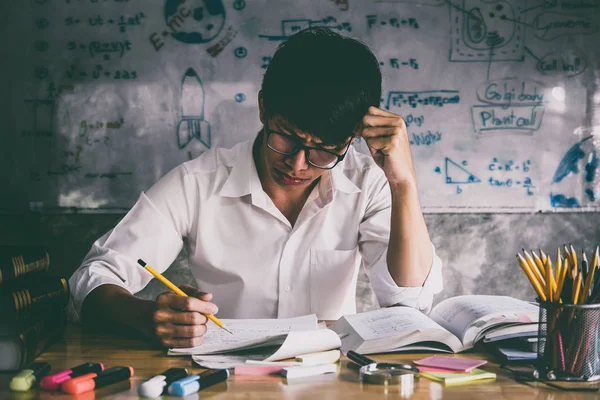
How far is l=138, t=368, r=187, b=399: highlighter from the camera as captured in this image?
39.5 inches

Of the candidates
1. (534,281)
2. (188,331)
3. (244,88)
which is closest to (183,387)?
(188,331)

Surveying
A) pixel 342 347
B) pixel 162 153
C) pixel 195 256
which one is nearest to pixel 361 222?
pixel 195 256

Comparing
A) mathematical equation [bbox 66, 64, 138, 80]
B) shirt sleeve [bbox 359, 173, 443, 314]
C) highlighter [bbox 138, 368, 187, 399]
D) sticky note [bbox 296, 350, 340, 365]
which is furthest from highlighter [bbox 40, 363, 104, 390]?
mathematical equation [bbox 66, 64, 138, 80]

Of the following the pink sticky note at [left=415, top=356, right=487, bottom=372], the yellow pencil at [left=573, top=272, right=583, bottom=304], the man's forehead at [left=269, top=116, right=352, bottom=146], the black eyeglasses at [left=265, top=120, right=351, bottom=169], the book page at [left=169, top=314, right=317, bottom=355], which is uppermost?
the man's forehead at [left=269, top=116, right=352, bottom=146]

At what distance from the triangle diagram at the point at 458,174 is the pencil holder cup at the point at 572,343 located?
214cm

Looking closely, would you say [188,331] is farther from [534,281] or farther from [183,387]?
[534,281]

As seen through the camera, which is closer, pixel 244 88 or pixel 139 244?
pixel 139 244

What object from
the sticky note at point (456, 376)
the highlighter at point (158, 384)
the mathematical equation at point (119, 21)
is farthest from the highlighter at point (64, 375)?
the mathematical equation at point (119, 21)

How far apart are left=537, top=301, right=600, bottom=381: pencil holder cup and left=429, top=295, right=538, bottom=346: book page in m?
0.20

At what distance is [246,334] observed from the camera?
1349mm

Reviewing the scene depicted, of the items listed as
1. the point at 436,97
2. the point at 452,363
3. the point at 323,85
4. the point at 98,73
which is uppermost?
the point at 98,73

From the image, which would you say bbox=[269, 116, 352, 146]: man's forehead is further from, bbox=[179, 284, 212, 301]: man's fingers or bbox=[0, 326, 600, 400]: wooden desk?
bbox=[0, 326, 600, 400]: wooden desk

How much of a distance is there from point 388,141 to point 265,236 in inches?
20.3

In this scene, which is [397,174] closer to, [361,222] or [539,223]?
[361,222]
